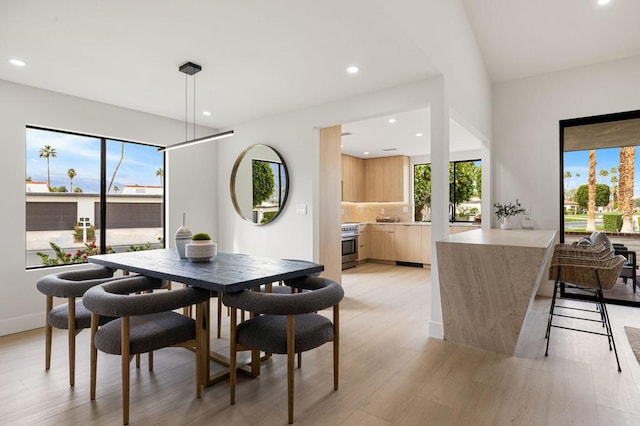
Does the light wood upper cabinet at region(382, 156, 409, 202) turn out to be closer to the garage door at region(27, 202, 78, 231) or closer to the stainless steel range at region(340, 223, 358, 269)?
the stainless steel range at region(340, 223, 358, 269)

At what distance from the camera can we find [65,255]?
3879 mm

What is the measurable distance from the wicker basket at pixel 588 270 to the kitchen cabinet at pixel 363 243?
14.4 feet

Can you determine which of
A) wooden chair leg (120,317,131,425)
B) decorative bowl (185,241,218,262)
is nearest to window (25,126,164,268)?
decorative bowl (185,241,218,262)

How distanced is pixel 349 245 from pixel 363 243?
643 mm

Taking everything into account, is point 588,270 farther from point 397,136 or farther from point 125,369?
point 397,136

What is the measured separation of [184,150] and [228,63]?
218 cm

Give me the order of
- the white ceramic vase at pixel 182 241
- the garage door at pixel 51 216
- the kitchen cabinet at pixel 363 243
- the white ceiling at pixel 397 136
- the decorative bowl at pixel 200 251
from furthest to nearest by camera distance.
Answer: the kitchen cabinet at pixel 363 243 < the white ceiling at pixel 397 136 < the garage door at pixel 51 216 < the white ceramic vase at pixel 182 241 < the decorative bowl at pixel 200 251

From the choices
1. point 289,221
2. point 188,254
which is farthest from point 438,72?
point 188,254

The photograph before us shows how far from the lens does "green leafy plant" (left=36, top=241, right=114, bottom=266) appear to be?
3730 millimetres

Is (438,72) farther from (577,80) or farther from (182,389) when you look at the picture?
(182,389)

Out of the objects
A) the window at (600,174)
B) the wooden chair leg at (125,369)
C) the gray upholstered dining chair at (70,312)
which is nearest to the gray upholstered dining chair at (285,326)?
the wooden chair leg at (125,369)

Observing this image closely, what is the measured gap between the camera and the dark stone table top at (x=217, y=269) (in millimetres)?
2084

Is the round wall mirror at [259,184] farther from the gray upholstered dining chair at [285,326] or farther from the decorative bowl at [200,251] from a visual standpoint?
the gray upholstered dining chair at [285,326]

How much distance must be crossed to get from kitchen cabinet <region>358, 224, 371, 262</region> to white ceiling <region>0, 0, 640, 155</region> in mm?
3591
